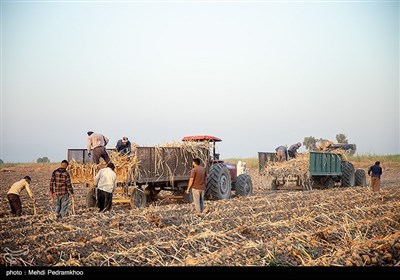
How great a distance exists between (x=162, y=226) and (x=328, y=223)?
370cm

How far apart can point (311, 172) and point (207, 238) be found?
473 inches

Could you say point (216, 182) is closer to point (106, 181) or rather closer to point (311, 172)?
point (106, 181)

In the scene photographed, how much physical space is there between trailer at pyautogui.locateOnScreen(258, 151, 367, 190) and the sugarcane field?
505cm

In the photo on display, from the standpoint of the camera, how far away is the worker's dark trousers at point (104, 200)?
12.2 metres

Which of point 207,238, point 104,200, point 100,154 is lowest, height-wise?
point 207,238

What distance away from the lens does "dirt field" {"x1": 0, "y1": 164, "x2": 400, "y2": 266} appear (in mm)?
7461

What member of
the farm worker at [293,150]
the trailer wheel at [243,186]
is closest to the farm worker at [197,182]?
the trailer wheel at [243,186]

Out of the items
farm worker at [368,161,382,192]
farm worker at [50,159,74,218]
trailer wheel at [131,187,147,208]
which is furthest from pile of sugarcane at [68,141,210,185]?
farm worker at [368,161,382,192]

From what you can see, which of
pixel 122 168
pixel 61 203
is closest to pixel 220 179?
pixel 122 168

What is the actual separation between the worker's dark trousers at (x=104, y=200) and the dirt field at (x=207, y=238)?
0.47m

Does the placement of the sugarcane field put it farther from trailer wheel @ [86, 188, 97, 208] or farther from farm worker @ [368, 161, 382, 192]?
farm worker @ [368, 161, 382, 192]

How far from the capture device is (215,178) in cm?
1549

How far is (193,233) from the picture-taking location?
940 centimetres
